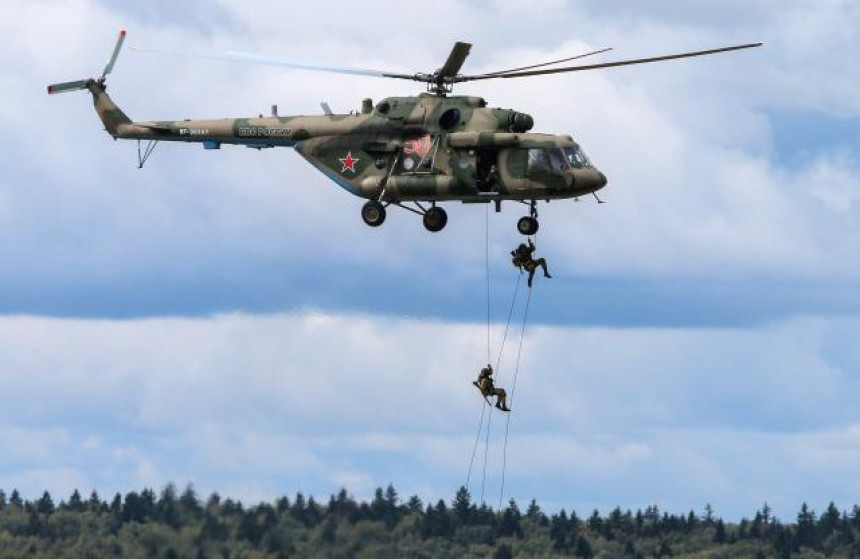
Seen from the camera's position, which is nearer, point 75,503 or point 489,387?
point 489,387

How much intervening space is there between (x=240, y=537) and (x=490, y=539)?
94.1m

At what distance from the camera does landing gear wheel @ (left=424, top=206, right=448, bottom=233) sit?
61.1m

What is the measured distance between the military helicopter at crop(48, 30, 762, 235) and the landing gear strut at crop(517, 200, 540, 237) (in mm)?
29

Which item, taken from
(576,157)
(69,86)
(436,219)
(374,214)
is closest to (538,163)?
(576,157)

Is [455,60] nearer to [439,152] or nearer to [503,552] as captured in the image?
[439,152]

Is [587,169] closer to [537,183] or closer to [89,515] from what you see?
[537,183]

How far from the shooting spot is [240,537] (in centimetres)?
9288

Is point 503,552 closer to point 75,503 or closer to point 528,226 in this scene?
point 75,503

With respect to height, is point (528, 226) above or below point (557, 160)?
below

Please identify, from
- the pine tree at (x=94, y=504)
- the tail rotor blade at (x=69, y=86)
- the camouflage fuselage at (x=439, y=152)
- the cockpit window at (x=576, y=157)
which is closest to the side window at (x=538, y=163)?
the camouflage fuselage at (x=439, y=152)

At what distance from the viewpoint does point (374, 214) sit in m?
61.1

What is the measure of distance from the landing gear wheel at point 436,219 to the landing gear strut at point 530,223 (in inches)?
85.3

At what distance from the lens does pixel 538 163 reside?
2367 inches

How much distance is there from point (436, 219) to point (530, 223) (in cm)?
271
